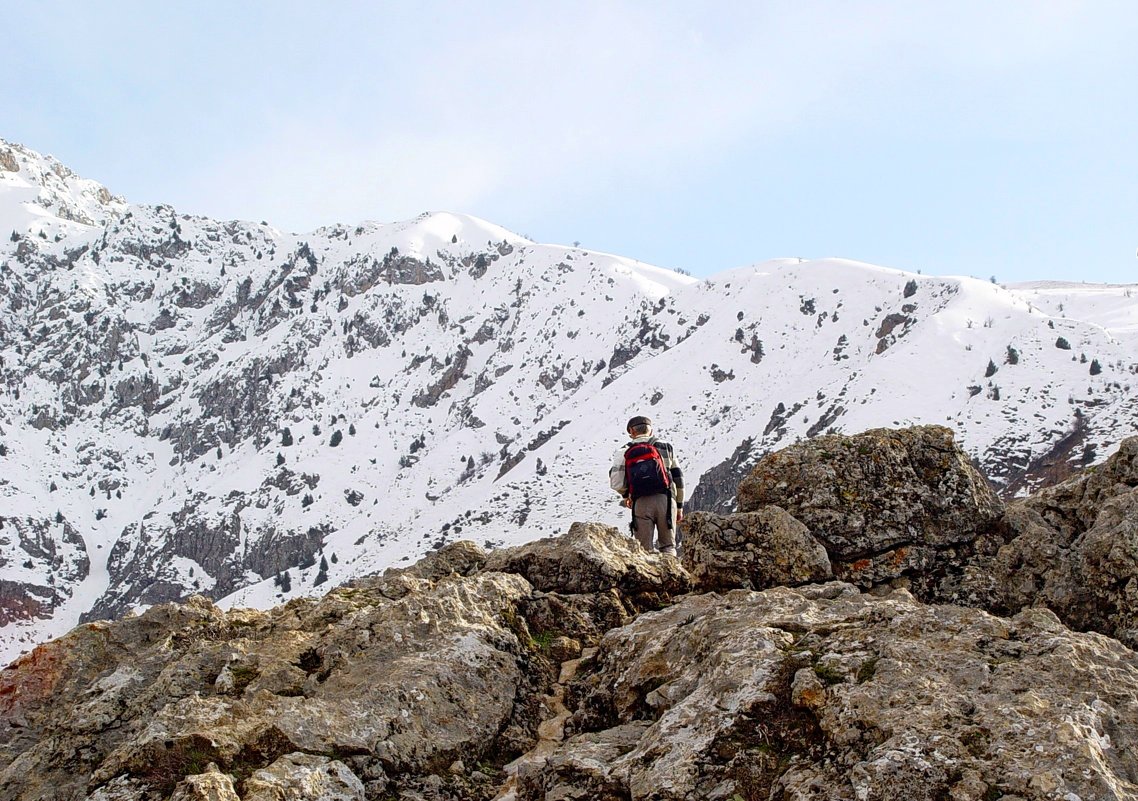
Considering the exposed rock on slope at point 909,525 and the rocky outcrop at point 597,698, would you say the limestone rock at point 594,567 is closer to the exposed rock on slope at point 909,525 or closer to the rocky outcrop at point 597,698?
the rocky outcrop at point 597,698

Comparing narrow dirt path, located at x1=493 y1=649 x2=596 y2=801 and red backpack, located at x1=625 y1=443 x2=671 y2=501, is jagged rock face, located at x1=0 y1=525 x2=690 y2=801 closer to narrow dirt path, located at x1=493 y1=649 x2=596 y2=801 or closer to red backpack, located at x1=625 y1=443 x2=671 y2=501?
narrow dirt path, located at x1=493 y1=649 x2=596 y2=801

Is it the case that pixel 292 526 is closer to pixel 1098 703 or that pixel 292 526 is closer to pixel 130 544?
pixel 130 544

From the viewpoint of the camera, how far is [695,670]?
5477 millimetres

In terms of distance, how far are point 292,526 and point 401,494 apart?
12417 mm

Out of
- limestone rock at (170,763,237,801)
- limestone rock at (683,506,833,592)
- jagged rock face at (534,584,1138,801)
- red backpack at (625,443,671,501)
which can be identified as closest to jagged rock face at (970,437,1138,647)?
limestone rock at (683,506,833,592)

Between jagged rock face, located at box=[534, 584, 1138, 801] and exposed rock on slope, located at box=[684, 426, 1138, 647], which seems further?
exposed rock on slope, located at box=[684, 426, 1138, 647]

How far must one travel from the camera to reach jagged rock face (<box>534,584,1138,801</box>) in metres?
3.78

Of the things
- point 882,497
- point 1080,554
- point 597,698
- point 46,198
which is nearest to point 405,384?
point 882,497

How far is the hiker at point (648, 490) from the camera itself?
1071 cm

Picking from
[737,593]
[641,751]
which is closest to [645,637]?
[737,593]

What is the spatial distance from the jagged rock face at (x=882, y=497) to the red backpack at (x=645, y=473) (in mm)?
1546

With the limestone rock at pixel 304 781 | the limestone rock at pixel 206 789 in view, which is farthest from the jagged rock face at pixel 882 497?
the limestone rock at pixel 206 789

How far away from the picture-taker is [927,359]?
173 feet

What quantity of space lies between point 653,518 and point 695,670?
5.42m
